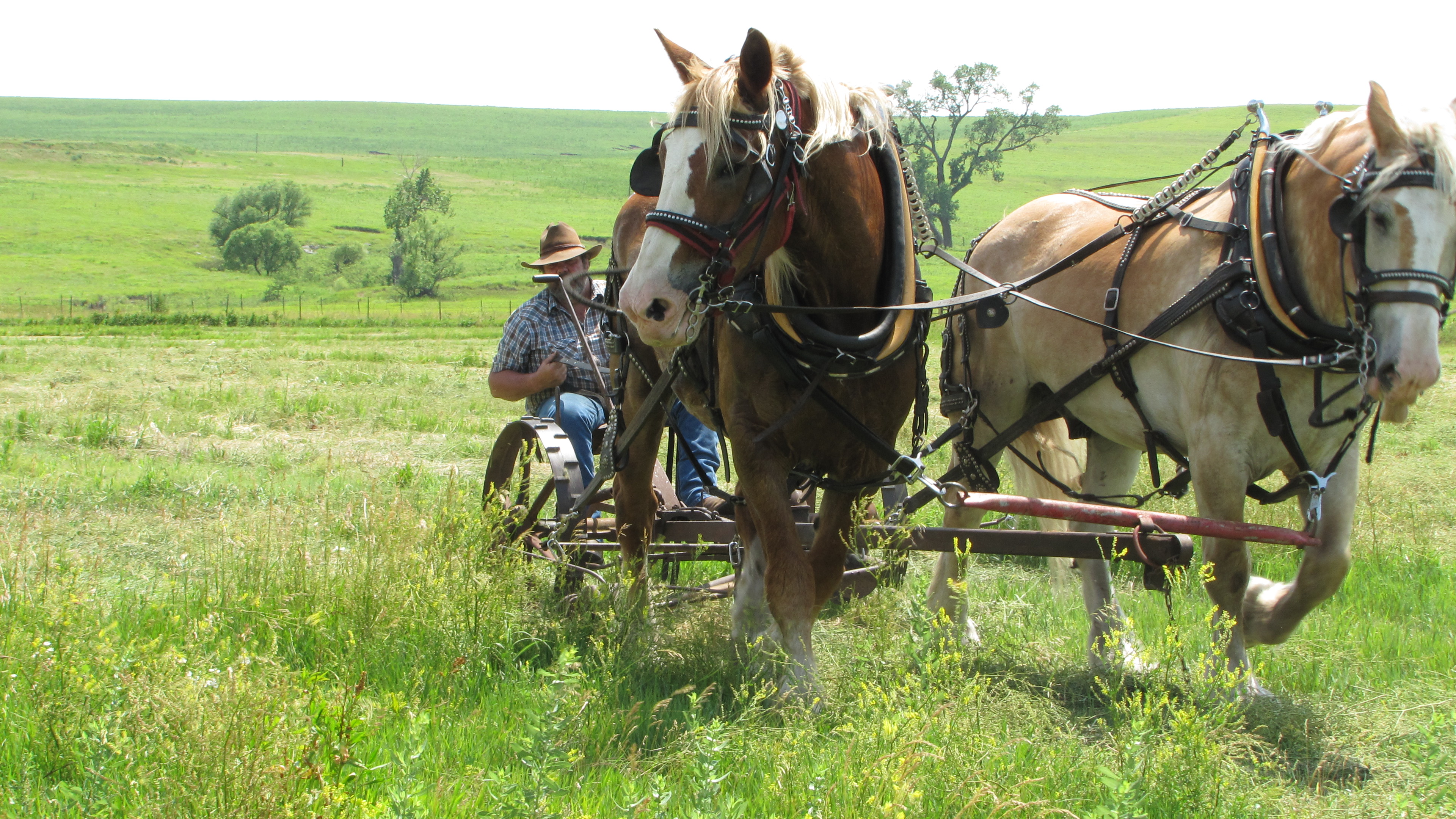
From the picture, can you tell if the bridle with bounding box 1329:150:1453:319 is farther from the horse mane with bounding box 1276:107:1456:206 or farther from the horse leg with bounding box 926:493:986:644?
the horse leg with bounding box 926:493:986:644

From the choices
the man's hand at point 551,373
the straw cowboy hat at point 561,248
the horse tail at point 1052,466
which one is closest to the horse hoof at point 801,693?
the horse tail at point 1052,466

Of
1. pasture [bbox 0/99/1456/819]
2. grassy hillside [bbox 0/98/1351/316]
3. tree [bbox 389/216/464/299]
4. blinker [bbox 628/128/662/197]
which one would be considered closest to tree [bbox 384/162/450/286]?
grassy hillside [bbox 0/98/1351/316]

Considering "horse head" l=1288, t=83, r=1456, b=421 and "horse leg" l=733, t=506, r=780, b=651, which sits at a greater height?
"horse head" l=1288, t=83, r=1456, b=421

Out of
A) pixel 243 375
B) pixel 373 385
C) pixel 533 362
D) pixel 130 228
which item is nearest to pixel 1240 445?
pixel 533 362

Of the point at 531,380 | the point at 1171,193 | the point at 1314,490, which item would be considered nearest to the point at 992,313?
the point at 1171,193

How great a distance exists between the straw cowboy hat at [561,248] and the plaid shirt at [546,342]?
194 millimetres

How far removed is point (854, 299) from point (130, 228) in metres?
76.0

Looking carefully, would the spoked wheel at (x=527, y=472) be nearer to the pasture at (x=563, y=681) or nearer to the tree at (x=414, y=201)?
the pasture at (x=563, y=681)

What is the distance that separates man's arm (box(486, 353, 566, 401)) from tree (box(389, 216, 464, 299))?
50.5 metres

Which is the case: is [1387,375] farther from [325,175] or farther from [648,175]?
[325,175]

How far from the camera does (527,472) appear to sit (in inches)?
218

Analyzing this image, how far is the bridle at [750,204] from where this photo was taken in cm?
302

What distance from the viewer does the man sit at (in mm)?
5477

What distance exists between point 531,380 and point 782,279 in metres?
2.33
